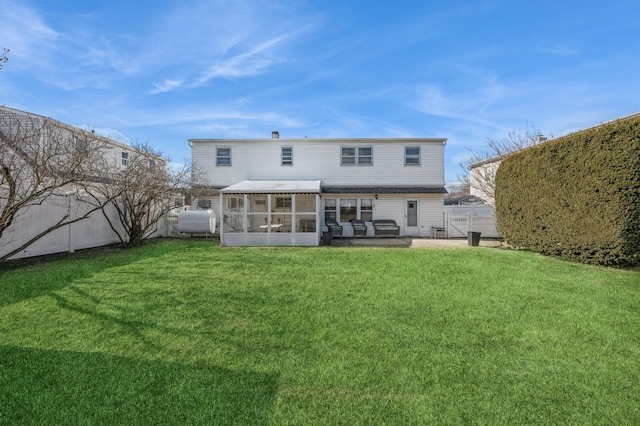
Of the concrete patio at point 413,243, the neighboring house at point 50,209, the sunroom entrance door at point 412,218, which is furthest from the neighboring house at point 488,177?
the neighboring house at point 50,209

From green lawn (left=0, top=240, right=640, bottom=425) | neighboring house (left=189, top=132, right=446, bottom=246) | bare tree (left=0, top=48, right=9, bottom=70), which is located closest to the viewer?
green lawn (left=0, top=240, right=640, bottom=425)

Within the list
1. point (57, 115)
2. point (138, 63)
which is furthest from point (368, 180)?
point (57, 115)

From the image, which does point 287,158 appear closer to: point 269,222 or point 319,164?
point 319,164

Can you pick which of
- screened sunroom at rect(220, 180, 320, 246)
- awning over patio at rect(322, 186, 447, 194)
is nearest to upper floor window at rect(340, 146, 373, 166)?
awning over patio at rect(322, 186, 447, 194)

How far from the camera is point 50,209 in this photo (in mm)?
11250

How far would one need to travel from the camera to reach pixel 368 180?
18797 millimetres

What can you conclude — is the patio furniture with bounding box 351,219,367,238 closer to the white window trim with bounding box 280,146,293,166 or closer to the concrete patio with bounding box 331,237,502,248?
the concrete patio with bounding box 331,237,502,248

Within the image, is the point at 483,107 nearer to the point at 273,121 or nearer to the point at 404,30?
the point at 404,30

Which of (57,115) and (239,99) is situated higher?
(239,99)

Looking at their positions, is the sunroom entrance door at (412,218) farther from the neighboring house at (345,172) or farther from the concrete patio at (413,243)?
the concrete patio at (413,243)

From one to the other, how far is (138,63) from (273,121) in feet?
31.4

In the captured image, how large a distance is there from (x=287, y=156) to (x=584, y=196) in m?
14.1

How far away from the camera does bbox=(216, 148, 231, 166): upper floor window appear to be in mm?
19031

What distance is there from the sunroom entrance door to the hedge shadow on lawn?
53.0ft
